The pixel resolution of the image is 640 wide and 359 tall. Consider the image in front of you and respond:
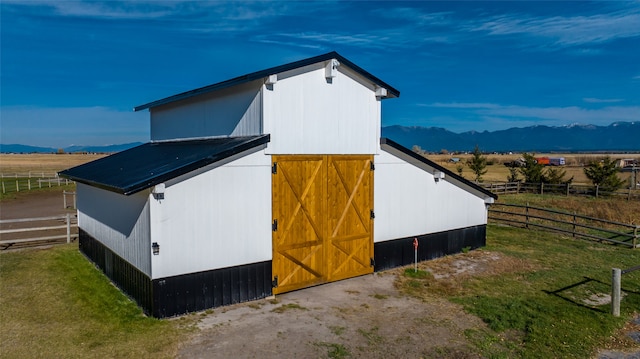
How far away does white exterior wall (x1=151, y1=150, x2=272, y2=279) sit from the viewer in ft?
27.3

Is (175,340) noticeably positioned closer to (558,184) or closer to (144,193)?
(144,193)

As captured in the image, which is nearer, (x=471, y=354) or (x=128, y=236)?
(x=471, y=354)

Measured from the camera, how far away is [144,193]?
828 cm

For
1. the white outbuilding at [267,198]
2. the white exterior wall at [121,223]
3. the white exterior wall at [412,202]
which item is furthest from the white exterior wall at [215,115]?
the white exterior wall at [412,202]

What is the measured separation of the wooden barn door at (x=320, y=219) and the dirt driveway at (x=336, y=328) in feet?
2.20

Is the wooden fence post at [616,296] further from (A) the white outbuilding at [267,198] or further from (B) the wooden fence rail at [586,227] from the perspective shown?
(B) the wooden fence rail at [586,227]

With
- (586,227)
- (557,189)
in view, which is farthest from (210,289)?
(557,189)

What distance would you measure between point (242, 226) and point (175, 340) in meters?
2.77

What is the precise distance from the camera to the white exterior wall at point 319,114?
971cm

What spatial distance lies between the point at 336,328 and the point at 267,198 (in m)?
3.32

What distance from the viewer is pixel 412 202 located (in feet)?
41.6

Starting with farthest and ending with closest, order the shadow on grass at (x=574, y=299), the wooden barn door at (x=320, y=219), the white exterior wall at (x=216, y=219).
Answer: the wooden barn door at (x=320, y=219) < the shadow on grass at (x=574, y=299) < the white exterior wall at (x=216, y=219)

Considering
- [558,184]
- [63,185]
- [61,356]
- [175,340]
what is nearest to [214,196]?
[175,340]

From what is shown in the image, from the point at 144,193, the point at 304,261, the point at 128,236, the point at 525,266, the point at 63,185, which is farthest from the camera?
the point at 63,185
